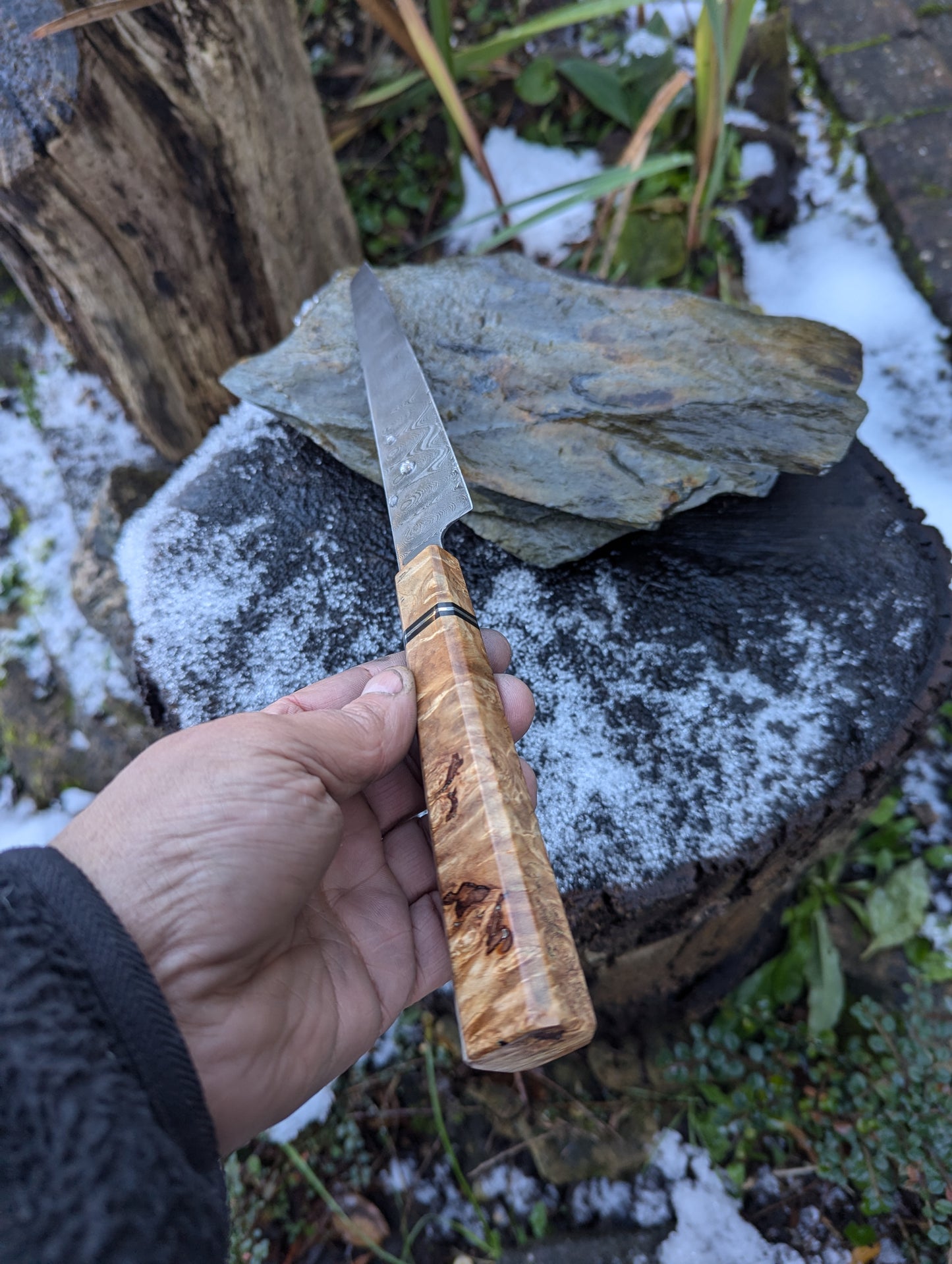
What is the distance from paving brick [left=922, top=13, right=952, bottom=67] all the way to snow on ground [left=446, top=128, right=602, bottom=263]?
4.07ft

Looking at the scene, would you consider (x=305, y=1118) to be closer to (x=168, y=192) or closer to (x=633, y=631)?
(x=633, y=631)

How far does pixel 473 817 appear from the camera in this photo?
940 millimetres

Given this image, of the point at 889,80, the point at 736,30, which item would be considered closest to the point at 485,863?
the point at 736,30

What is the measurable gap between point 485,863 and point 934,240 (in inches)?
97.6

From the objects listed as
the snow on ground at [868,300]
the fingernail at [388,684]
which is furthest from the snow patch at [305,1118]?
the snow on ground at [868,300]

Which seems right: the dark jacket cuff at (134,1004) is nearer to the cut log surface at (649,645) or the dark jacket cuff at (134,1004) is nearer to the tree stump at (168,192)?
the cut log surface at (649,645)

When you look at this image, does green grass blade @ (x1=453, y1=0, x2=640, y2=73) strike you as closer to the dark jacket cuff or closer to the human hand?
the human hand

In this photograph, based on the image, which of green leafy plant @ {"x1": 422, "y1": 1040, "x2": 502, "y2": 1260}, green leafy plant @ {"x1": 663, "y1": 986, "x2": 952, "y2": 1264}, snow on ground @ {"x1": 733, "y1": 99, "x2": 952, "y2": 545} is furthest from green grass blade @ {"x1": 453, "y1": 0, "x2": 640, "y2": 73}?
green leafy plant @ {"x1": 422, "y1": 1040, "x2": 502, "y2": 1260}

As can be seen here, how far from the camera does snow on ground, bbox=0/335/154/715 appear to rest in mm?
2340

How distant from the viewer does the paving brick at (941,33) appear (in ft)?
8.89

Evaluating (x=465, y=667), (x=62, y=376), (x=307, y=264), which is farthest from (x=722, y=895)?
(x=62, y=376)

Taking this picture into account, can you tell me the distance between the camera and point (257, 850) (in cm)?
96

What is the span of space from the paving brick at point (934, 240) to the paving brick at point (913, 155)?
0.12 ft

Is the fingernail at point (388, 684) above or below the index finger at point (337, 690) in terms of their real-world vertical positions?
above
